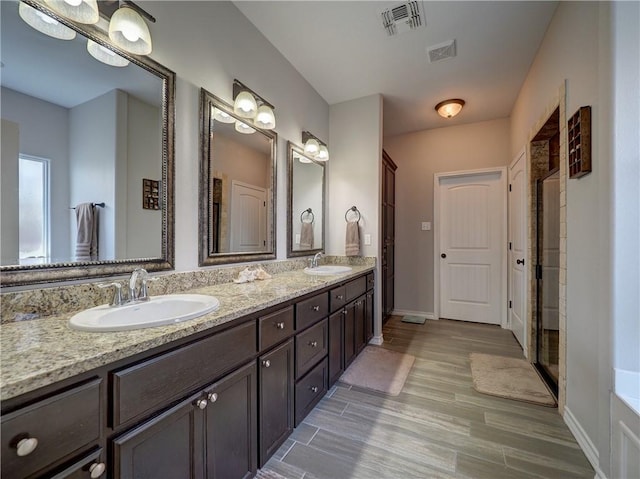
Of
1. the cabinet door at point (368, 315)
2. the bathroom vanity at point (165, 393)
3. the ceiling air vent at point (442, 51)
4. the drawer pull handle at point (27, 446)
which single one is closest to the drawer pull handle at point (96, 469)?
the bathroom vanity at point (165, 393)

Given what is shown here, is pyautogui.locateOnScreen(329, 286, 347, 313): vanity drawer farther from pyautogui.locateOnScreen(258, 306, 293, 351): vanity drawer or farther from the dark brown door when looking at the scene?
the dark brown door

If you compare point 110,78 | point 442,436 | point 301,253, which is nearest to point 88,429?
point 110,78

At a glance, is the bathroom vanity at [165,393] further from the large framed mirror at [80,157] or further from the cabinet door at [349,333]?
the cabinet door at [349,333]

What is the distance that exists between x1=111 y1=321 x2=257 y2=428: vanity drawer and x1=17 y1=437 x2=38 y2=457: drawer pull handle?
16 cm

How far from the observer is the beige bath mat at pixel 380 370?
2137 millimetres

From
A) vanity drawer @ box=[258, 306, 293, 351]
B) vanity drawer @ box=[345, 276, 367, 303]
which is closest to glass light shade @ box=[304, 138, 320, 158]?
vanity drawer @ box=[345, 276, 367, 303]

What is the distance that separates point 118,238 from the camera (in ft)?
4.13

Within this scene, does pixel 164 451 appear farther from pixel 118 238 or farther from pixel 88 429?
pixel 118 238

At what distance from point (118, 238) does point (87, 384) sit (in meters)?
0.76

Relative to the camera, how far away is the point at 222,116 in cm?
182

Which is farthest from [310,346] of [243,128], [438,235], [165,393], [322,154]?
[438,235]

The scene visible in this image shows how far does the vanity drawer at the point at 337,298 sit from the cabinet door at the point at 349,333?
0.10m

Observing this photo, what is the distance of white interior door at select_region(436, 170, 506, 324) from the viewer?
A: 361cm

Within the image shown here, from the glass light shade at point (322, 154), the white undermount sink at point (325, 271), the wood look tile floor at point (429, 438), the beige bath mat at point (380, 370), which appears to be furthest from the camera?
the glass light shade at point (322, 154)
